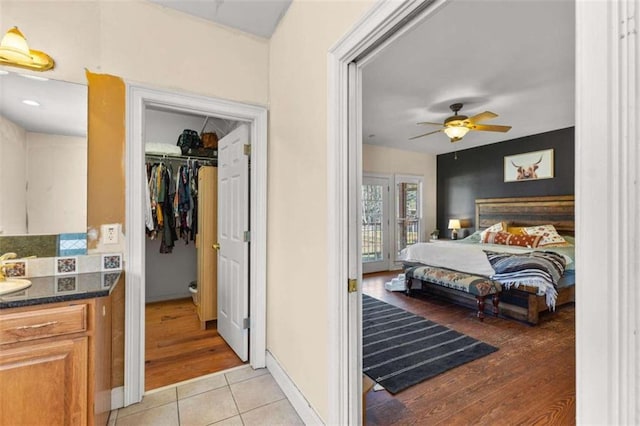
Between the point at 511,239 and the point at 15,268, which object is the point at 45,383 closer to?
the point at 15,268

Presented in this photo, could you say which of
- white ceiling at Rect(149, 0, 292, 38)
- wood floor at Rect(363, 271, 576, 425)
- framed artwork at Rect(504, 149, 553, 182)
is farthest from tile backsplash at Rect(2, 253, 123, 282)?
framed artwork at Rect(504, 149, 553, 182)

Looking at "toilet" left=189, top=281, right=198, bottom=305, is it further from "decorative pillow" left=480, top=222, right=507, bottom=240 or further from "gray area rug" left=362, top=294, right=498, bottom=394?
"decorative pillow" left=480, top=222, right=507, bottom=240

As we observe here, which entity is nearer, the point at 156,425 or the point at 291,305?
the point at 156,425

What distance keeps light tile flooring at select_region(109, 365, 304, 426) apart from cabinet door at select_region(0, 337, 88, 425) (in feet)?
1.68

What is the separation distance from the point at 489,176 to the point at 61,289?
6.55 metres

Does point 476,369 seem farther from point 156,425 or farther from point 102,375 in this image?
point 102,375

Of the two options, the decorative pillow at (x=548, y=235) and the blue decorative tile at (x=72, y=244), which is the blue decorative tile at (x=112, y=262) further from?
the decorative pillow at (x=548, y=235)

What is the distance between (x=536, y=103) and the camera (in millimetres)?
3727

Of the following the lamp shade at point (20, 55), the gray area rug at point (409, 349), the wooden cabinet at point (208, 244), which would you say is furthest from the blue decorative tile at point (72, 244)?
the gray area rug at point (409, 349)

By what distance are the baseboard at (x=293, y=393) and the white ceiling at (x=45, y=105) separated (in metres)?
2.03

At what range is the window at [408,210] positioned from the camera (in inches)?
256

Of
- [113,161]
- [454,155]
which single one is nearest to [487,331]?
[113,161]

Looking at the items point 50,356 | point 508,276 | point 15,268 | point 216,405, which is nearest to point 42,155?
point 15,268

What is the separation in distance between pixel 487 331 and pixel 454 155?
4472 mm
